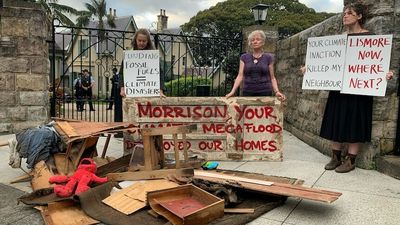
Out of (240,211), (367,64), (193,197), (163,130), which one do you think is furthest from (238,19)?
(240,211)

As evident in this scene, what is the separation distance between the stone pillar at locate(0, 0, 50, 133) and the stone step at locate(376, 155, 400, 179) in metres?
5.90

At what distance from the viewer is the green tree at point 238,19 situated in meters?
36.2

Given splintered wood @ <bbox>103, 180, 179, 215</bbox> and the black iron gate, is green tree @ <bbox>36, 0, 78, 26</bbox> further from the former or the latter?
splintered wood @ <bbox>103, 180, 179, 215</bbox>

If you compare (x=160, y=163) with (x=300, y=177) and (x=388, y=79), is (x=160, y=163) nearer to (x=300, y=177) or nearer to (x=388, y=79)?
(x=300, y=177)

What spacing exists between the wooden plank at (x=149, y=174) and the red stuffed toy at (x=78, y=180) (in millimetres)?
147

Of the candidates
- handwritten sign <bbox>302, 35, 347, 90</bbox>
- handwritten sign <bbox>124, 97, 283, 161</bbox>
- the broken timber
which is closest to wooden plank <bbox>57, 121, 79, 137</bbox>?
handwritten sign <bbox>124, 97, 283, 161</bbox>

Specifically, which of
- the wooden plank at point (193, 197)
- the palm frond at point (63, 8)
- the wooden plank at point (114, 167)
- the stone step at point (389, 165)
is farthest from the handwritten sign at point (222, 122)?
the palm frond at point (63, 8)

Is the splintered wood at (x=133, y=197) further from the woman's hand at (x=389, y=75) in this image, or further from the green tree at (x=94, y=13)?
the green tree at (x=94, y=13)

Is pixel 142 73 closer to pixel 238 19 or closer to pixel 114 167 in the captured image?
pixel 114 167

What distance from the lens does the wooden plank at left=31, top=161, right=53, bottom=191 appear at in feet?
13.3

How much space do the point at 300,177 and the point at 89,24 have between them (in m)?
48.5

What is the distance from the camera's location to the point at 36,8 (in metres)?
7.28

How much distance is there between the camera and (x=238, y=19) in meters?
36.6

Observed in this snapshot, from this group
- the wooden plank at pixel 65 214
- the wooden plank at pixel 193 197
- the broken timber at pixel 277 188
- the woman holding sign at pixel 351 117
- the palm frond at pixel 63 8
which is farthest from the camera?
the palm frond at pixel 63 8
